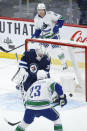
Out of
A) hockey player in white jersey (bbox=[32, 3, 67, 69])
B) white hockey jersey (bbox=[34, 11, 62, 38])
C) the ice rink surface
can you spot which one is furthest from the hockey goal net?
white hockey jersey (bbox=[34, 11, 62, 38])

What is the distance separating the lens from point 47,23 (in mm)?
9000

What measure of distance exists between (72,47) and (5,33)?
358cm

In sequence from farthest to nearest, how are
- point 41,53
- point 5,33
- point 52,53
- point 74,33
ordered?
point 5,33, point 74,33, point 52,53, point 41,53

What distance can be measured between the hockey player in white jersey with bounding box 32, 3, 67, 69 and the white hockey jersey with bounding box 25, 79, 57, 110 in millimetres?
3270

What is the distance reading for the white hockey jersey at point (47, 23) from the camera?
29.3ft

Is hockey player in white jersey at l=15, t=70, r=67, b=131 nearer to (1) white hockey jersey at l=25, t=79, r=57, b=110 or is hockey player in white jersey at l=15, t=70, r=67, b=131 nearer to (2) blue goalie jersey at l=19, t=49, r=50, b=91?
(1) white hockey jersey at l=25, t=79, r=57, b=110

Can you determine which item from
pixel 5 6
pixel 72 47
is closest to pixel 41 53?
pixel 72 47

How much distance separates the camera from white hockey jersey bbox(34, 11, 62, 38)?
8945 millimetres

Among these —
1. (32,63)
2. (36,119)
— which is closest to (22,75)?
(32,63)

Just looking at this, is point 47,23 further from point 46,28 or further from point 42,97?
point 42,97

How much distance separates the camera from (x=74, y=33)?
384 inches

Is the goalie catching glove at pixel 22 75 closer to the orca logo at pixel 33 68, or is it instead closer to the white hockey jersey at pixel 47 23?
the orca logo at pixel 33 68

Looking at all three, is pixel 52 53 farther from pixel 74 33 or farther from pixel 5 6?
pixel 5 6

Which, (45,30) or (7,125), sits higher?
(45,30)
